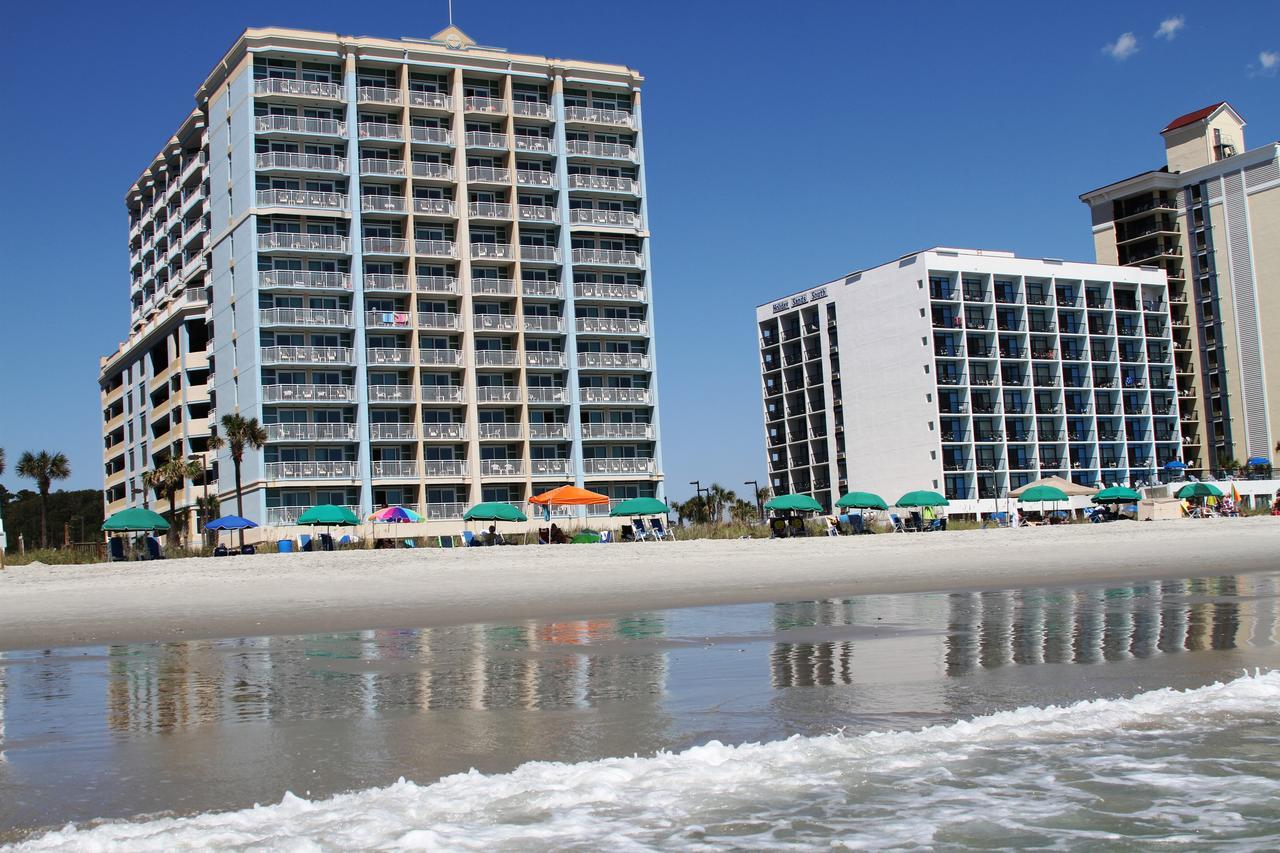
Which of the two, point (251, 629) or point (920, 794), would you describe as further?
point (251, 629)

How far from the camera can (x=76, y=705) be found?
11547 mm

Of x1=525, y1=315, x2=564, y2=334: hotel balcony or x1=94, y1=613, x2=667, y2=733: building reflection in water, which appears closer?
x1=94, y1=613, x2=667, y2=733: building reflection in water

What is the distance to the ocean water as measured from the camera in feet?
22.3

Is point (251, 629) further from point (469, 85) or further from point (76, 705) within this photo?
point (469, 85)

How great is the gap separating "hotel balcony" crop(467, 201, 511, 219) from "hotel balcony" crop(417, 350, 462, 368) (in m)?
7.18

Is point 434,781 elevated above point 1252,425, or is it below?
below

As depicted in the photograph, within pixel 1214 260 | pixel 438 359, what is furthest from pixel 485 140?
pixel 1214 260

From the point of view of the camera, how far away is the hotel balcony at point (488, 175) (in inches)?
2798

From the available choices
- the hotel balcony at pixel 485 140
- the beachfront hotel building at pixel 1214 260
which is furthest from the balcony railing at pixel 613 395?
the beachfront hotel building at pixel 1214 260

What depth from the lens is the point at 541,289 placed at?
72188mm

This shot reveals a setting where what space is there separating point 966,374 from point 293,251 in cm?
4858

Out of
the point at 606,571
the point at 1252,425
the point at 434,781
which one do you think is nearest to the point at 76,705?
the point at 434,781

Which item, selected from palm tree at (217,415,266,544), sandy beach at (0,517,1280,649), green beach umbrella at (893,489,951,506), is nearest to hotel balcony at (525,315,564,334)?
palm tree at (217,415,266,544)

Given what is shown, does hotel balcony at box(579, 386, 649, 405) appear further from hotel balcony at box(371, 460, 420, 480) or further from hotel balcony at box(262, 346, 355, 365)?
hotel balcony at box(262, 346, 355, 365)
